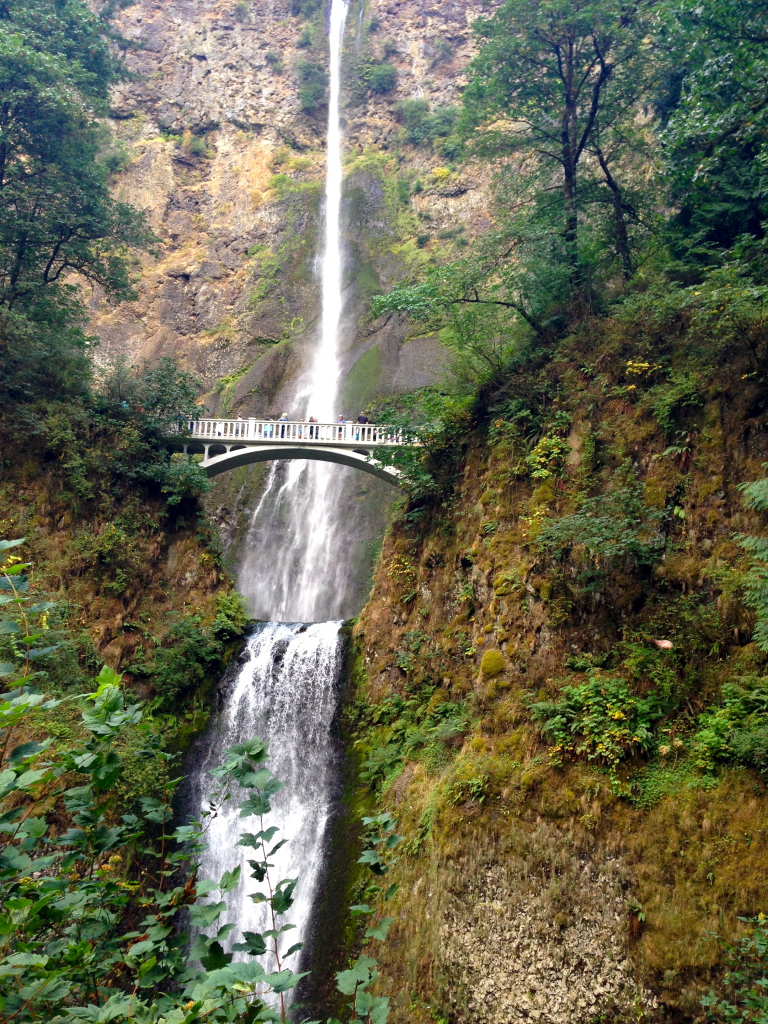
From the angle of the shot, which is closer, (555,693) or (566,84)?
(555,693)

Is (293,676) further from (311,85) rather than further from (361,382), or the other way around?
(311,85)

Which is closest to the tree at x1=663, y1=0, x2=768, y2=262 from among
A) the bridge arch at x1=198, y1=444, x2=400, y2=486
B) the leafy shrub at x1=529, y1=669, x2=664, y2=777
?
the leafy shrub at x1=529, y1=669, x2=664, y2=777

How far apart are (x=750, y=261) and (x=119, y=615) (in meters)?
14.4

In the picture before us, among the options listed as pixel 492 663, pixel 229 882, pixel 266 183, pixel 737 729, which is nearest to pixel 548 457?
pixel 492 663

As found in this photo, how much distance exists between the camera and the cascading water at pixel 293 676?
1208 centimetres

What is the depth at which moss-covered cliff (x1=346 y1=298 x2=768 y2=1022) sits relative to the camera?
7.00m

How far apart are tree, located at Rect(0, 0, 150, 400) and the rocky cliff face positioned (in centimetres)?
1167

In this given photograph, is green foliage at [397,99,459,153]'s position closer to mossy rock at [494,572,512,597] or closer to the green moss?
the green moss

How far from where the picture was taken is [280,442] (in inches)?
795

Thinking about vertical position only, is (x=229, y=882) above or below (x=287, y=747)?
above

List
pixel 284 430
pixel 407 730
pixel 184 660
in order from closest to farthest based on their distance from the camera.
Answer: pixel 407 730 → pixel 184 660 → pixel 284 430

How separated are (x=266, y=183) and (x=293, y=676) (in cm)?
3230

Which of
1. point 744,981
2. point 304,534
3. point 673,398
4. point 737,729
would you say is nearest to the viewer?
point 744,981

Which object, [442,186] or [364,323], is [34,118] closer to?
[364,323]
